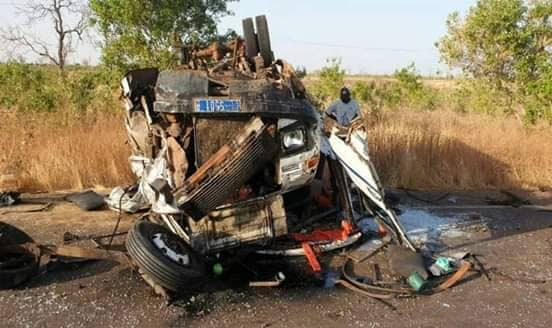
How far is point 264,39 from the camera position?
17.5 feet

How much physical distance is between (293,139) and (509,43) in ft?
37.7

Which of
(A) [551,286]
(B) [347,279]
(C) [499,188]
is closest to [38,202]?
(B) [347,279]

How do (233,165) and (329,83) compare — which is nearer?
(233,165)

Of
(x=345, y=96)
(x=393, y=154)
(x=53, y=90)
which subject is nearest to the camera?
(x=345, y=96)

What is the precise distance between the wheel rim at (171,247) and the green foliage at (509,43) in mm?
11388

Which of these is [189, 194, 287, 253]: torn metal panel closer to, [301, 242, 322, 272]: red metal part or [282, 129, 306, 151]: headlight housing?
[301, 242, 322, 272]: red metal part

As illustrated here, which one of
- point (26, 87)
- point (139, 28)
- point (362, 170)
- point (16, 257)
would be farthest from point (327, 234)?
point (26, 87)

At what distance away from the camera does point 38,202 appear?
702 centimetres

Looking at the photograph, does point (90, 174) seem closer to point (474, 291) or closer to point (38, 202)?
point (38, 202)

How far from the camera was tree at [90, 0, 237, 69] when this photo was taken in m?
10.8

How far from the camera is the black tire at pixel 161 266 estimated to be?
3.91 metres

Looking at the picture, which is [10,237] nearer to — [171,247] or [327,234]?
[171,247]

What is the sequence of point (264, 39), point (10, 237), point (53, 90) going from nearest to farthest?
point (10, 237) < point (264, 39) < point (53, 90)

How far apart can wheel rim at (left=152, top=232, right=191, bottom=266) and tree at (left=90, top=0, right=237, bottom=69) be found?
A: 7082 millimetres
